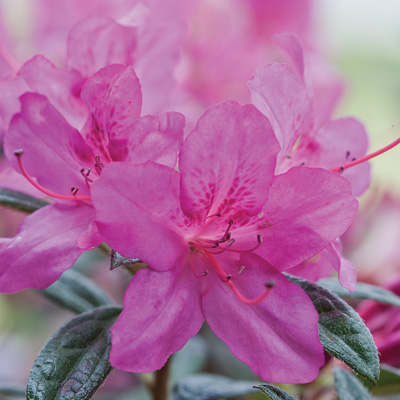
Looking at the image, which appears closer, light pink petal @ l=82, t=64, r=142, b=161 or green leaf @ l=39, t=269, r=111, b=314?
light pink petal @ l=82, t=64, r=142, b=161

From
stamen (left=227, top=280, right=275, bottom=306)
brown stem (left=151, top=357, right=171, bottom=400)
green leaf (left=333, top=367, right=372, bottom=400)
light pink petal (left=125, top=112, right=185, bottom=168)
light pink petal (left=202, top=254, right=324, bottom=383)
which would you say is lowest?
green leaf (left=333, top=367, right=372, bottom=400)

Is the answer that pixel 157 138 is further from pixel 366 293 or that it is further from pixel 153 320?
pixel 366 293

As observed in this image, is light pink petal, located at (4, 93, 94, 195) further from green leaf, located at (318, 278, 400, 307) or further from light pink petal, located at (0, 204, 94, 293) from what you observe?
green leaf, located at (318, 278, 400, 307)

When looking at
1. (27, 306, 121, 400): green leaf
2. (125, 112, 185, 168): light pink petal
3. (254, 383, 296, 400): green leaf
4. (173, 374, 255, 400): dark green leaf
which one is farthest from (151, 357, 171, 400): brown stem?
(125, 112, 185, 168): light pink petal

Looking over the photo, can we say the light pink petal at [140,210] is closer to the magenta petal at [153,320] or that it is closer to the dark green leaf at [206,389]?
the magenta petal at [153,320]

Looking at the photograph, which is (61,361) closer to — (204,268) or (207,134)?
(204,268)

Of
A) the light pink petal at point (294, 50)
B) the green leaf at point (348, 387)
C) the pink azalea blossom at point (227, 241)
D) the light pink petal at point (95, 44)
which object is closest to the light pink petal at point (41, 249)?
the pink azalea blossom at point (227, 241)
